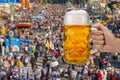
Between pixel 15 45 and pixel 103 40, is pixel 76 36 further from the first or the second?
pixel 15 45

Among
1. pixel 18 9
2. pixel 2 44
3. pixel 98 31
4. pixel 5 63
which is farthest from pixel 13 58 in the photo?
pixel 18 9

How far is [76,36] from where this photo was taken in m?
4.12

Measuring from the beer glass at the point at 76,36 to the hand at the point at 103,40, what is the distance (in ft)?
0.55

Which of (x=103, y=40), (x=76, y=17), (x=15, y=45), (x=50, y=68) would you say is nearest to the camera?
(x=76, y=17)

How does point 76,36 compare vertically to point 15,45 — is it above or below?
above

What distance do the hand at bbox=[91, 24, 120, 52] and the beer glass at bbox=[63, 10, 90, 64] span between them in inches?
6.6

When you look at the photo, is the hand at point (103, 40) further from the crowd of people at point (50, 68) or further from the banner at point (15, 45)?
the banner at point (15, 45)

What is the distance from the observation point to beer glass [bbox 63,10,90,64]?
13.4 feet

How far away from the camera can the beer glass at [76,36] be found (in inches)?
161

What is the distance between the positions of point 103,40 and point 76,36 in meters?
0.37

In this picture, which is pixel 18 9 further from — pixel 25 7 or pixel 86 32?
pixel 86 32

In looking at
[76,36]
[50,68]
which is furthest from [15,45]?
[76,36]

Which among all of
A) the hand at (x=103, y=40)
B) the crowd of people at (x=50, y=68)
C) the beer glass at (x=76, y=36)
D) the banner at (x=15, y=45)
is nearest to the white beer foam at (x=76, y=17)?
the beer glass at (x=76, y=36)

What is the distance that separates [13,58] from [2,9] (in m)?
27.6
